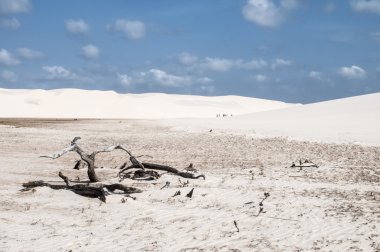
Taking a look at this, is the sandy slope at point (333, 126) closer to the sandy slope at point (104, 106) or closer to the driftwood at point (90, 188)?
the driftwood at point (90, 188)

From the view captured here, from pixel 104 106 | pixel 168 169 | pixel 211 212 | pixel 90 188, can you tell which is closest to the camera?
pixel 211 212

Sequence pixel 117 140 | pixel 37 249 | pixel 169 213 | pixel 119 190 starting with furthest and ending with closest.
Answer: pixel 117 140 < pixel 119 190 < pixel 169 213 < pixel 37 249

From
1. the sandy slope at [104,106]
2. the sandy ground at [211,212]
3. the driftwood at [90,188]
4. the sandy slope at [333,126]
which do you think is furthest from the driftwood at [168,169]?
the sandy slope at [104,106]

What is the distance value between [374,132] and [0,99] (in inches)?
3956

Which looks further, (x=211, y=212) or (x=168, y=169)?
(x=168, y=169)

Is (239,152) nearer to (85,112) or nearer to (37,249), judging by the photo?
(37,249)

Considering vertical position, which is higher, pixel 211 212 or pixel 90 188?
pixel 90 188

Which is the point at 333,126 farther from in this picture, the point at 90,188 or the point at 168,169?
the point at 90,188

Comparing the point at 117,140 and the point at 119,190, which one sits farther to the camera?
the point at 117,140

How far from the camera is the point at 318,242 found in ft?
29.6

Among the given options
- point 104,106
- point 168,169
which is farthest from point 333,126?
point 104,106

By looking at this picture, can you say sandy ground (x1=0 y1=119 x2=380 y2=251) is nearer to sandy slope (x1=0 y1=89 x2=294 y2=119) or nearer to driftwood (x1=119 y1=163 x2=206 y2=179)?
driftwood (x1=119 y1=163 x2=206 y2=179)

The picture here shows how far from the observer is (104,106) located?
12281 cm

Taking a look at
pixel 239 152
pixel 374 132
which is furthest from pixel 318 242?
pixel 374 132
